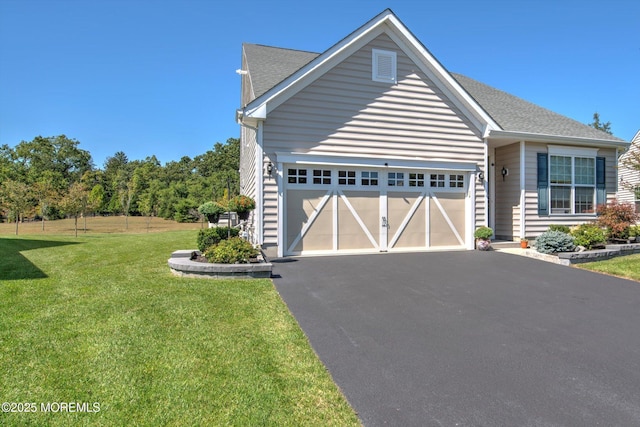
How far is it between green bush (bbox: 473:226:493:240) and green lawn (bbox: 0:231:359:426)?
7.16 m

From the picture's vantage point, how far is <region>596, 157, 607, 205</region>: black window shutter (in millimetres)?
11898

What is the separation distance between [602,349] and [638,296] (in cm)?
314

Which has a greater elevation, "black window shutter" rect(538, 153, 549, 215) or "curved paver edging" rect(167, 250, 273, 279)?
"black window shutter" rect(538, 153, 549, 215)

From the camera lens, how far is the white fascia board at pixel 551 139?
10.6 m

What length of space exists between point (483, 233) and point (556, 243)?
186 cm

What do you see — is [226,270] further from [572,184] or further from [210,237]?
[572,184]

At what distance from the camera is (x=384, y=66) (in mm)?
10031

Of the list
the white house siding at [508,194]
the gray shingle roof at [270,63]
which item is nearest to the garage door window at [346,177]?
the gray shingle roof at [270,63]

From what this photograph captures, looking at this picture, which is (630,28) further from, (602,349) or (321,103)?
(602,349)

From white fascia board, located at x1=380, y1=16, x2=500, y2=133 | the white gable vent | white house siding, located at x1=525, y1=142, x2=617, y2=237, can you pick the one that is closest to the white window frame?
the white gable vent

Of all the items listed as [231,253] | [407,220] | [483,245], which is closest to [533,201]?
[483,245]

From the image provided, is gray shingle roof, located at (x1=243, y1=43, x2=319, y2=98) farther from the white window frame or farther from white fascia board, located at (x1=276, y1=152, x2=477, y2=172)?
the white window frame

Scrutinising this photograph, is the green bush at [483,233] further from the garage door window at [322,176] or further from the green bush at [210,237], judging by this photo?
the green bush at [210,237]

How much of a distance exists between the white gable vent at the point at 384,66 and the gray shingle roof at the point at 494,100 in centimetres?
250
